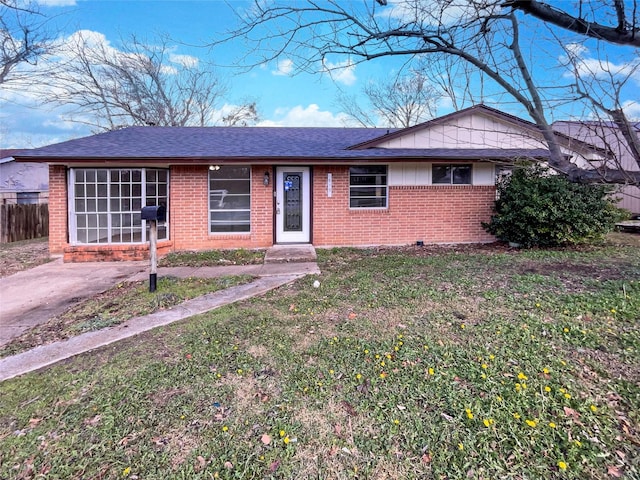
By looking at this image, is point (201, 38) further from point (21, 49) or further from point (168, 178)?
point (21, 49)

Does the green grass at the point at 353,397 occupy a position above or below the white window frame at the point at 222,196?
below

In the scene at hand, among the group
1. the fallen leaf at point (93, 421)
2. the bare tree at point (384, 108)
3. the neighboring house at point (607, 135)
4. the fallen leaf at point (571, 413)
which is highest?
the bare tree at point (384, 108)

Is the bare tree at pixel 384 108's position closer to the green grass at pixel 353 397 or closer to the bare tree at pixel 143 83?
the bare tree at pixel 143 83

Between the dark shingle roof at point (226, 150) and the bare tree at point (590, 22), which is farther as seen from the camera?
the dark shingle roof at point (226, 150)

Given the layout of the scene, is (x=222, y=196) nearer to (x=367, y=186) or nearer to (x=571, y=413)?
(x=367, y=186)

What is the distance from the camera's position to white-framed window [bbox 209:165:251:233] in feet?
31.2

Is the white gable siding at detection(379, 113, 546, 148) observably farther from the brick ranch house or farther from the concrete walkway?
the concrete walkway

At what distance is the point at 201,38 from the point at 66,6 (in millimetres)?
7622

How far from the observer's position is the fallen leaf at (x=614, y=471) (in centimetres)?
219

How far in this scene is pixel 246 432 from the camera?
2570mm

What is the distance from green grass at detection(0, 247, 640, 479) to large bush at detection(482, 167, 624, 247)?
13.9ft

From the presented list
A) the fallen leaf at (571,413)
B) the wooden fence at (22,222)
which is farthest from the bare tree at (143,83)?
the fallen leaf at (571,413)

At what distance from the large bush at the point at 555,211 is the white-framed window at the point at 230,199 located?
6.59 metres

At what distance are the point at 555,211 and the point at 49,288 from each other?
412 inches
